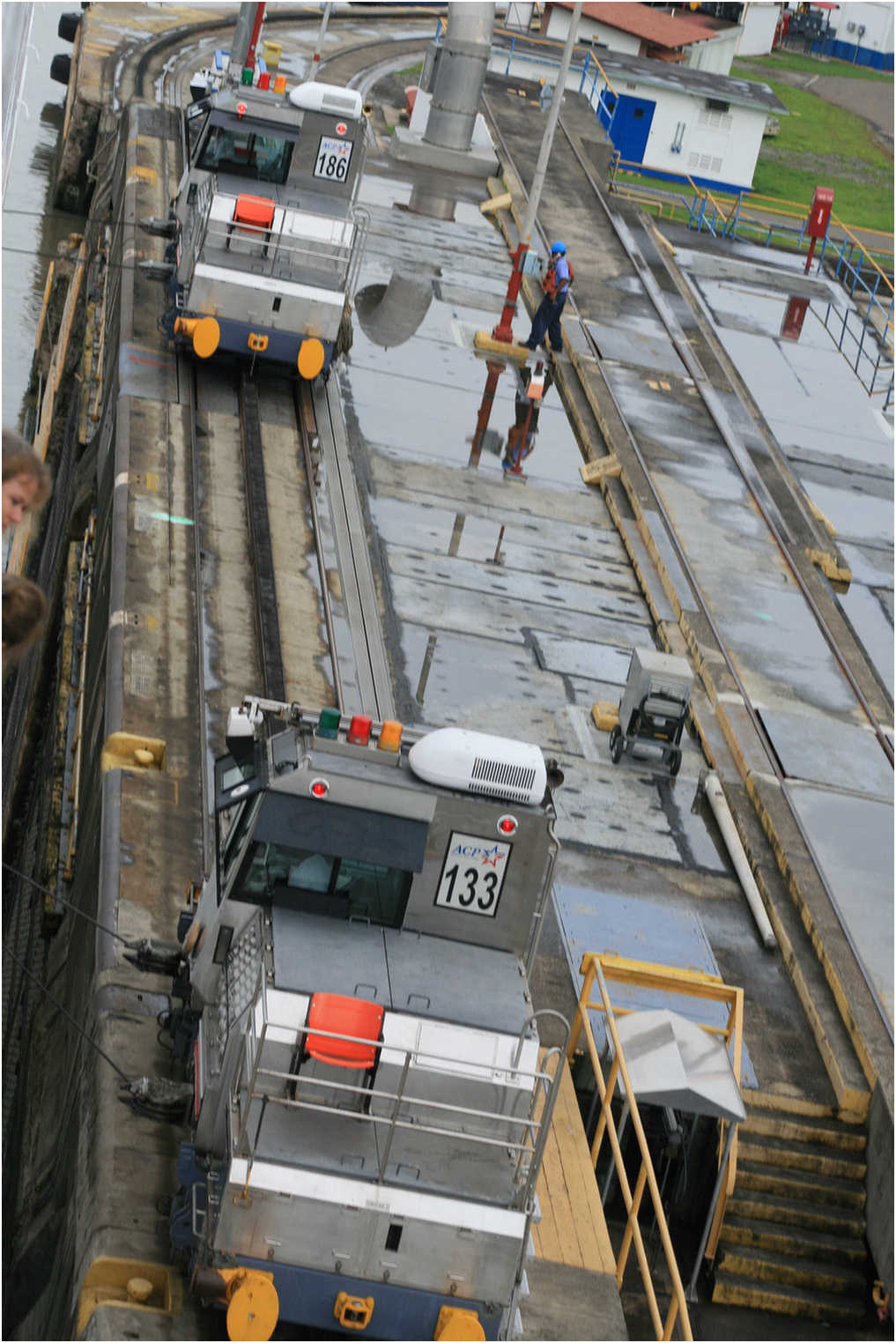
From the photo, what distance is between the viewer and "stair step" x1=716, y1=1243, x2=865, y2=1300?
1165 cm

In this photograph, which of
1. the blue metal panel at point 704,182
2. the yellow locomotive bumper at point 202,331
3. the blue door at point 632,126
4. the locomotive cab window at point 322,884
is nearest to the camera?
the locomotive cab window at point 322,884

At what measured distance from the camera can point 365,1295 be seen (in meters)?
8.17

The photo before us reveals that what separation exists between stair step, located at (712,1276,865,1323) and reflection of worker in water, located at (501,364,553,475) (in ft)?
39.0

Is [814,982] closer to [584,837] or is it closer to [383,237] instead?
[584,837]

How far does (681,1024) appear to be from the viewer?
11508 mm

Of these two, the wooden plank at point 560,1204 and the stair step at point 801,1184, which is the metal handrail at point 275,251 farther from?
the wooden plank at point 560,1204

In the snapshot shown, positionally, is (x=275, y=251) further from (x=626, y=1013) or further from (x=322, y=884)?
(x=322, y=884)

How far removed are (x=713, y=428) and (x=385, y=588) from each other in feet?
26.8

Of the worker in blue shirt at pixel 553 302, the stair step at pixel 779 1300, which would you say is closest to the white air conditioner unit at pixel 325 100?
the worker in blue shirt at pixel 553 302

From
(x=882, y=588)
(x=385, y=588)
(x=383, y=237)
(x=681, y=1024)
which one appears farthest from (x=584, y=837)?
(x=383, y=237)

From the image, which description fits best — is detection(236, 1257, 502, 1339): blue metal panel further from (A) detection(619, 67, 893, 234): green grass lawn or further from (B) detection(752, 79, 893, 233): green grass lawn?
(B) detection(752, 79, 893, 233): green grass lawn

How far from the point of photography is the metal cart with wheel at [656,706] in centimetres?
1551

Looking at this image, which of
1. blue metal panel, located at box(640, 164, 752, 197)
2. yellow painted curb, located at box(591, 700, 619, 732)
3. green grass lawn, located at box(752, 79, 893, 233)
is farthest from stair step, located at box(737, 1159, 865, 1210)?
blue metal panel, located at box(640, 164, 752, 197)

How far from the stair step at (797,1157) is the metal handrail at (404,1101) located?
13.1 ft
